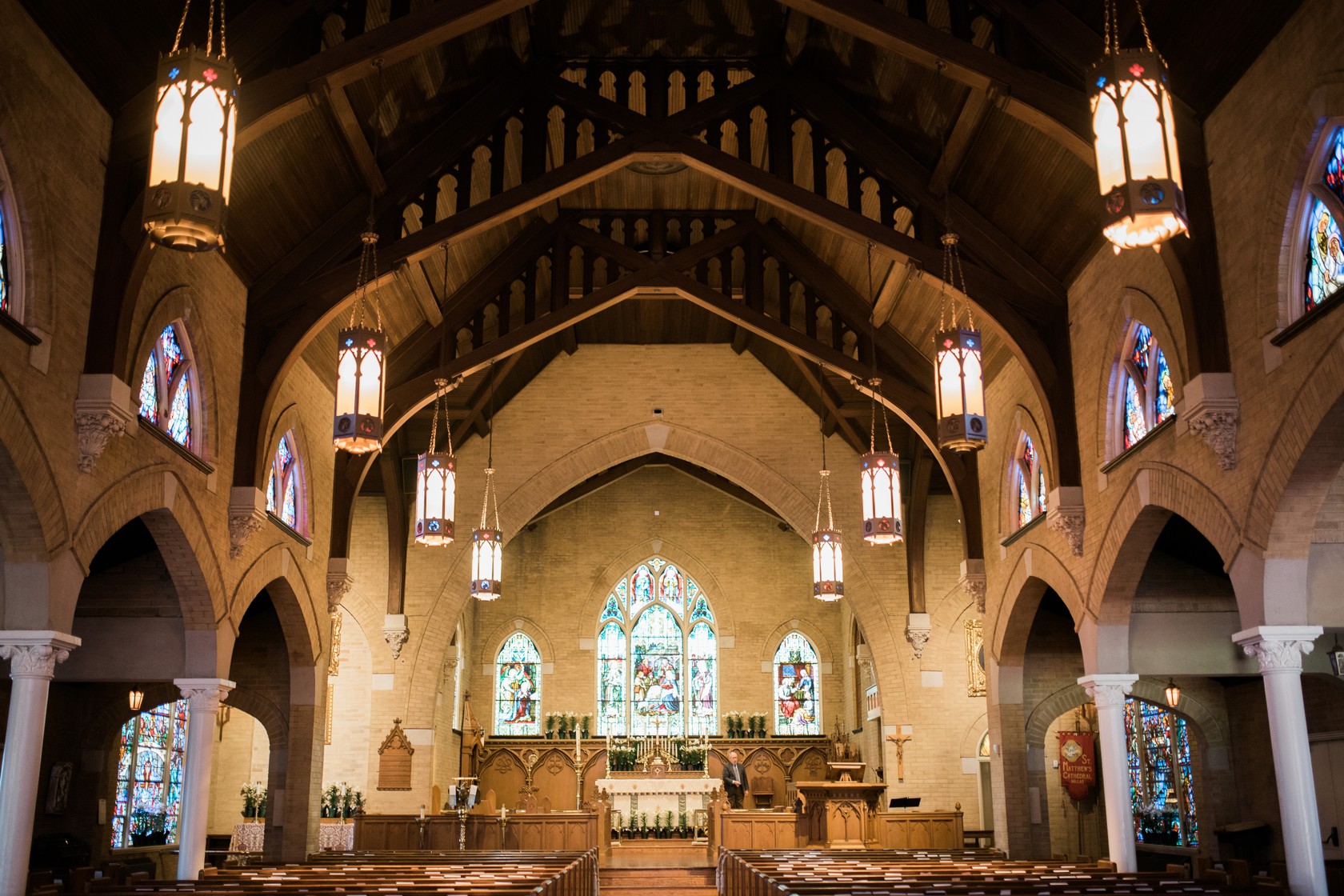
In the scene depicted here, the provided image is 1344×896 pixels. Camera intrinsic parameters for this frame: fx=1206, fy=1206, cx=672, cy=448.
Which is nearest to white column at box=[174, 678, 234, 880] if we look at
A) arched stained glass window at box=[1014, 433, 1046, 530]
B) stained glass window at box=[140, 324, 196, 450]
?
stained glass window at box=[140, 324, 196, 450]

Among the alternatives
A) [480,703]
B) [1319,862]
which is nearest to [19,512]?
[1319,862]

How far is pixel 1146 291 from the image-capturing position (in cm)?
1205

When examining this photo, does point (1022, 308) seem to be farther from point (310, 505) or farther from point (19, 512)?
point (19, 512)

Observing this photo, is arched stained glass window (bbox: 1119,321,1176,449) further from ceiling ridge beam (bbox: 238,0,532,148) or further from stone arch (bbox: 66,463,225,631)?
stone arch (bbox: 66,463,225,631)

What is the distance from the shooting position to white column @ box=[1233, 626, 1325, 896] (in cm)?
955

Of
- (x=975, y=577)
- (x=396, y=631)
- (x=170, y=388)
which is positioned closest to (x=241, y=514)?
(x=170, y=388)

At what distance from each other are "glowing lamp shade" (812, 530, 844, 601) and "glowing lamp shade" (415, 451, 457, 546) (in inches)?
241

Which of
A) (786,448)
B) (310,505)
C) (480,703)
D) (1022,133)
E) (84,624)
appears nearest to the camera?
(1022,133)

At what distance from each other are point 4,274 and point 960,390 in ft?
27.9

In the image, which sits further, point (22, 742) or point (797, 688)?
point (797, 688)

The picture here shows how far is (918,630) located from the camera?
2225 cm

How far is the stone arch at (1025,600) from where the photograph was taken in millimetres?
14547

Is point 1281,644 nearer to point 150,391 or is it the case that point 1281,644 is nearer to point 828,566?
point 828,566

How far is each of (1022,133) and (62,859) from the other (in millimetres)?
14910
